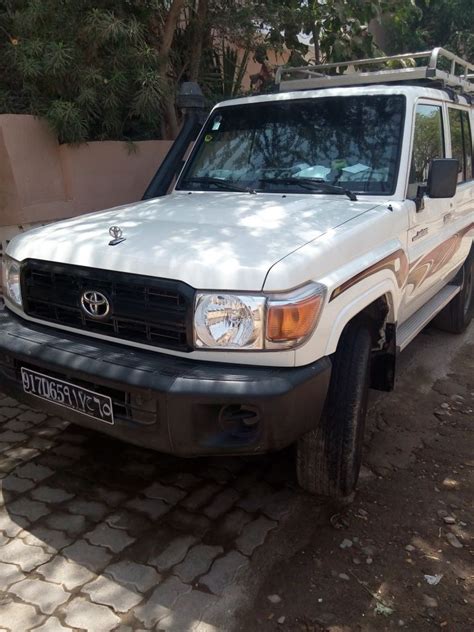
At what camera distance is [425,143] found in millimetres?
3760

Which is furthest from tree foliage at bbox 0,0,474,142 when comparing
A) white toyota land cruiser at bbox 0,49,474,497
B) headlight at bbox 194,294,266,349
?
headlight at bbox 194,294,266,349

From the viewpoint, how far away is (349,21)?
280 inches

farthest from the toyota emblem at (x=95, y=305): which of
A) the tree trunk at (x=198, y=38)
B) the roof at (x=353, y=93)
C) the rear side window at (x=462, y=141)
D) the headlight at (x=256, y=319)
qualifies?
the tree trunk at (x=198, y=38)

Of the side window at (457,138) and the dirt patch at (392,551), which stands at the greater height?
the side window at (457,138)

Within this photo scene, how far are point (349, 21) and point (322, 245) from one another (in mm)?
5746

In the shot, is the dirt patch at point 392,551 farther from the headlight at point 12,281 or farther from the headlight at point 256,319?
the headlight at point 12,281

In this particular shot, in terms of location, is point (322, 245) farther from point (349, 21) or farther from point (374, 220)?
point (349, 21)

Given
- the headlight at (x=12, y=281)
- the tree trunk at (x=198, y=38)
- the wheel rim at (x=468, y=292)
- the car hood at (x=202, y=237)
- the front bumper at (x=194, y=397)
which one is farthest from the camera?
the tree trunk at (x=198, y=38)

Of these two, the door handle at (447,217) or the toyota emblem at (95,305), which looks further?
the door handle at (447,217)

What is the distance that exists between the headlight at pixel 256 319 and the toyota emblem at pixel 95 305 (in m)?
0.48

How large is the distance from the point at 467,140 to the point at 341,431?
3.30 m

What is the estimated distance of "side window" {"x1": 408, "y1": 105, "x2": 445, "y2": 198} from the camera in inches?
138

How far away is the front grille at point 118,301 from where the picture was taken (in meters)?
2.39

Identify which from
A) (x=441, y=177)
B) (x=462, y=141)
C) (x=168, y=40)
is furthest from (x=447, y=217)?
(x=168, y=40)
